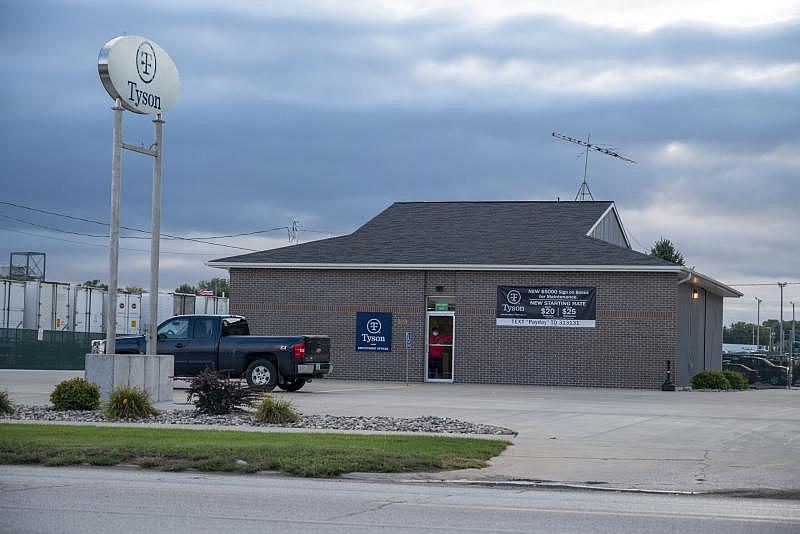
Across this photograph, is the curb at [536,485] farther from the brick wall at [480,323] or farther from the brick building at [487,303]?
the brick wall at [480,323]

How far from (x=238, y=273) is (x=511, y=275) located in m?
9.55

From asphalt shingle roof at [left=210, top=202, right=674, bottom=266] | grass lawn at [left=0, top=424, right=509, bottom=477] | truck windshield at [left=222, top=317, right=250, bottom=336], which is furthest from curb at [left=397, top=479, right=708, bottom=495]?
asphalt shingle roof at [left=210, top=202, right=674, bottom=266]

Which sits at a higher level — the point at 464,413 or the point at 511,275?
the point at 511,275

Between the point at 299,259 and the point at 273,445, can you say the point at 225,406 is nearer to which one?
the point at 273,445

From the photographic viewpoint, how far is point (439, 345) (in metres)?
35.6

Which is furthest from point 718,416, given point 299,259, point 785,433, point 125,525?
point 299,259

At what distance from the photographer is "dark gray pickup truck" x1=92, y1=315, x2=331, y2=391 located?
27.2 meters

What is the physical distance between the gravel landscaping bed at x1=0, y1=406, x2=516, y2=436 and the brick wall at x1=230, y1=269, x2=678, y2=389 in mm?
15703

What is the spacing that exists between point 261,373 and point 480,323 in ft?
32.4

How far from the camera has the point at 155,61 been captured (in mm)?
22188

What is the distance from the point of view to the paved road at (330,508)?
910cm

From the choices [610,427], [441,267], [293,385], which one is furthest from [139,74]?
[441,267]

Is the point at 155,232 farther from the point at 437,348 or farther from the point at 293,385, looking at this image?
the point at 437,348

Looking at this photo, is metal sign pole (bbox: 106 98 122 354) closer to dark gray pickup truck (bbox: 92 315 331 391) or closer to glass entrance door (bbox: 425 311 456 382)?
dark gray pickup truck (bbox: 92 315 331 391)
